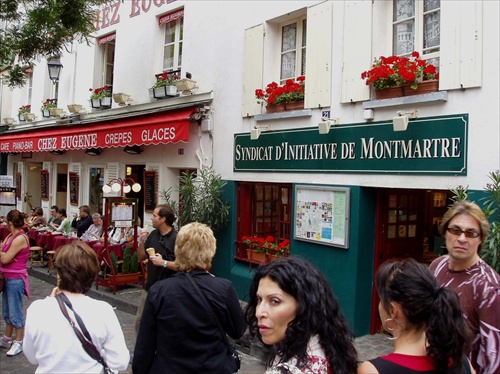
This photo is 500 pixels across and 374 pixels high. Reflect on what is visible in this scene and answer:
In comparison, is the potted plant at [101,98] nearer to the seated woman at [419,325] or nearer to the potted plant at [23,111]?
the potted plant at [23,111]

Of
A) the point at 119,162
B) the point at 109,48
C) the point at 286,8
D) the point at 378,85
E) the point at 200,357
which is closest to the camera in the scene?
the point at 200,357

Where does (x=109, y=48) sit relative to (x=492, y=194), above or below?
above

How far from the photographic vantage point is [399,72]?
6.53 meters

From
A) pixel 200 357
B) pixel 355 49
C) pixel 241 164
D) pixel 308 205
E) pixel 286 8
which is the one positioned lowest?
pixel 200 357

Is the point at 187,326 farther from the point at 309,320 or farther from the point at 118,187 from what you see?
the point at 118,187

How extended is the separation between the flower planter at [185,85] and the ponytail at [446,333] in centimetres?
884

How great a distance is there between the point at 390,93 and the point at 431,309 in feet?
16.9

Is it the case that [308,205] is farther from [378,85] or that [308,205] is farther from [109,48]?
A: [109,48]

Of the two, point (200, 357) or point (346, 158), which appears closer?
point (200, 357)

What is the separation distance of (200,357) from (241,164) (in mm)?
6268

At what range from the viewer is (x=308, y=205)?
7.95 m

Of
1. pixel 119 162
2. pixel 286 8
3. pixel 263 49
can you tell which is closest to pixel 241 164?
pixel 263 49

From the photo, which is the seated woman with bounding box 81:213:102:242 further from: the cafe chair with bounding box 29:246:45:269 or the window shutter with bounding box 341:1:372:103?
the window shutter with bounding box 341:1:372:103

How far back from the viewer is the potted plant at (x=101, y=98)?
43.5 feet
